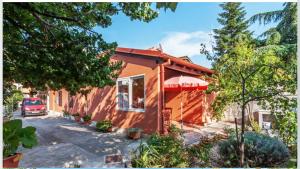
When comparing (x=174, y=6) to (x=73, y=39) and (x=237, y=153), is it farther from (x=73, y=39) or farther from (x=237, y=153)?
(x=237, y=153)

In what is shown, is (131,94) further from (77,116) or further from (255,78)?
(255,78)

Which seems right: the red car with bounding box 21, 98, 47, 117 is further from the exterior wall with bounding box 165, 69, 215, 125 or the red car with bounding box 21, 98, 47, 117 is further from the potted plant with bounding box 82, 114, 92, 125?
the exterior wall with bounding box 165, 69, 215, 125

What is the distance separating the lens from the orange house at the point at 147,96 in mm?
5590

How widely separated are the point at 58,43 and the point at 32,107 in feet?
13.0

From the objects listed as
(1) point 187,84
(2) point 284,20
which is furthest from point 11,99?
(2) point 284,20

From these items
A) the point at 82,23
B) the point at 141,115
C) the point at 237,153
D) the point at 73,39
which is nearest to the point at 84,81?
the point at 73,39

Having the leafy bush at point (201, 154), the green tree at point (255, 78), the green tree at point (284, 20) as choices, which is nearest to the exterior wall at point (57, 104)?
the leafy bush at point (201, 154)

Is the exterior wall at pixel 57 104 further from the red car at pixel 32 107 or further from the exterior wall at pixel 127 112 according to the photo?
the red car at pixel 32 107

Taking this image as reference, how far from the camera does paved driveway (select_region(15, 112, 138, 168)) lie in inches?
160

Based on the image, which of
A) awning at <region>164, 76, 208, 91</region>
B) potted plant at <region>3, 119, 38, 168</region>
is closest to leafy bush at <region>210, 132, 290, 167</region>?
awning at <region>164, 76, 208, 91</region>

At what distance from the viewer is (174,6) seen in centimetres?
192

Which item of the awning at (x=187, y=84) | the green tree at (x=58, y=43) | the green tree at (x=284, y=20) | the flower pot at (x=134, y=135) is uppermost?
the green tree at (x=284, y=20)

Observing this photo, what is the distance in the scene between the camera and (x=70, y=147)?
202 inches

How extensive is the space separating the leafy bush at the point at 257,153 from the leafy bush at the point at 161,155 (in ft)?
1.81
